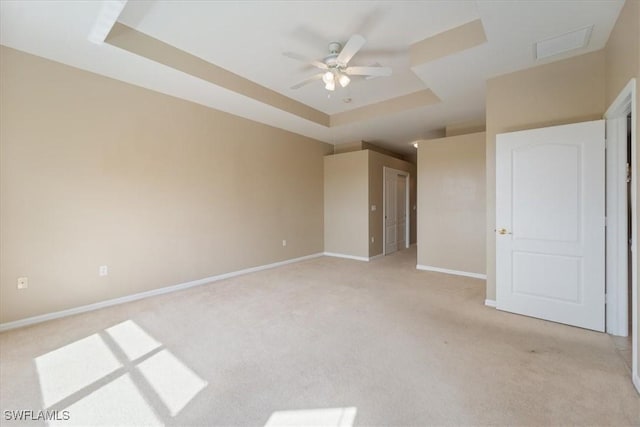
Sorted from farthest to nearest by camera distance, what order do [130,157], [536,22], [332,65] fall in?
[130,157] → [332,65] → [536,22]

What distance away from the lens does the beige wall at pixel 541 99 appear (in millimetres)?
2705

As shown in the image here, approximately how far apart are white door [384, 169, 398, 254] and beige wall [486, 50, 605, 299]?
3382 millimetres

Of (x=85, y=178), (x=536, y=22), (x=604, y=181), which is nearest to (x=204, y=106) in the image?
(x=85, y=178)

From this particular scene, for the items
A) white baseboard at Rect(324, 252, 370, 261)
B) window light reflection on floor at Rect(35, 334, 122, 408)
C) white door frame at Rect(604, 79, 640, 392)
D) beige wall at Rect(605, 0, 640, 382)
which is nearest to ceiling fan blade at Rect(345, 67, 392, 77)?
beige wall at Rect(605, 0, 640, 382)

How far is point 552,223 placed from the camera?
2762mm

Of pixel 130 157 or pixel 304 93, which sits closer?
pixel 130 157

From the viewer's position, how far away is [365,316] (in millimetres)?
2975

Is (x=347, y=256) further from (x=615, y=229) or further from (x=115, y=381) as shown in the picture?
(x=115, y=381)

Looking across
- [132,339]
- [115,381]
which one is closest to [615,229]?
[115,381]

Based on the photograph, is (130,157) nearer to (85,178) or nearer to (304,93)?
(85,178)

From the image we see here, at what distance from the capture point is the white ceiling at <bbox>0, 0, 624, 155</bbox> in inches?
89.0

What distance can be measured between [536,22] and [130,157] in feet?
14.9

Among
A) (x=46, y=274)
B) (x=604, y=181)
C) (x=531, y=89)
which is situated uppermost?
(x=531, y=89)

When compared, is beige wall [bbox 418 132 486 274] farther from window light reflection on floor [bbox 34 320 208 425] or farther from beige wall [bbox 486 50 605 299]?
window light reflection on floor [bbox 34 320 208 425]
